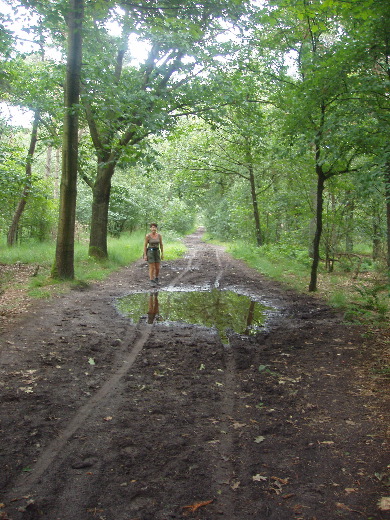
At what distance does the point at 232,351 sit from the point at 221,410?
1994 millimetres

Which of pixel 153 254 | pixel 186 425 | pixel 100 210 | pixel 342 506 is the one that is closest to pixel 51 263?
pixel 100 210

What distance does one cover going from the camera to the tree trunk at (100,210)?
50.8 feet

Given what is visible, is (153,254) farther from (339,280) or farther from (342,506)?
(342,506)

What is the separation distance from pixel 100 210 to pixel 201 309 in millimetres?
8374

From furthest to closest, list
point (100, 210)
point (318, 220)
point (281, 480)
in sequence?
point (100, 210), point (318, 220), point (281, 480)

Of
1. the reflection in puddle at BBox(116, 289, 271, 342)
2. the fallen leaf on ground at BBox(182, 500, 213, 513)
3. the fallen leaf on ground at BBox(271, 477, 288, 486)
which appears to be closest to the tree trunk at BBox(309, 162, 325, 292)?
the reflection in puddle at BBox(116, 289, 271, 342)

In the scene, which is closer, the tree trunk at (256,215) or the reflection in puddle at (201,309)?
the reflection in puddle at (201,309)

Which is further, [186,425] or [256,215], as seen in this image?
[256,215]

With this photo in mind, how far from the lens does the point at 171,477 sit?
3086mm

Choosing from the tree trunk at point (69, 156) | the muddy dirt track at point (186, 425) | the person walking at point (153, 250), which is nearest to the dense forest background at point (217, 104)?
the tree trunk at point (69, 156)

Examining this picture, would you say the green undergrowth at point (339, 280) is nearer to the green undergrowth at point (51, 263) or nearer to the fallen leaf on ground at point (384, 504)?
the fallen leaf on ground at point (384, 504)

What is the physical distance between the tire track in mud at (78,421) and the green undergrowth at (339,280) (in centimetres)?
459

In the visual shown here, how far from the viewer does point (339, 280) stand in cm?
1291

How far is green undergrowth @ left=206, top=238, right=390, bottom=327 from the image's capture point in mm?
8039
